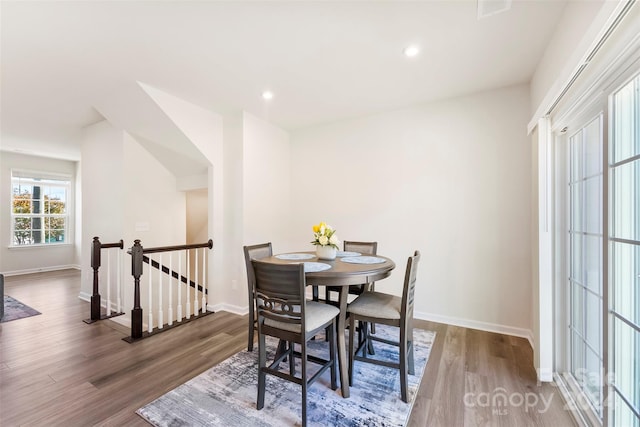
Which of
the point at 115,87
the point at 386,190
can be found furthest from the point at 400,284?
the point at 115,87

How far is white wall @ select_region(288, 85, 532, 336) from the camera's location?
9.48 feet

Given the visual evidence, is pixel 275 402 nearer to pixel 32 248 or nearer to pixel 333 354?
pixel 333 354

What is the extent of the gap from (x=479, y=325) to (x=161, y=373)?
315 centimetres

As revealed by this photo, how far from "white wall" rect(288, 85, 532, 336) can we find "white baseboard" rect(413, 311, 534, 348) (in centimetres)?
1

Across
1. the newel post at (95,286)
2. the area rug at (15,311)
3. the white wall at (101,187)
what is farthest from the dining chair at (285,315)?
the area rug at (15,311)

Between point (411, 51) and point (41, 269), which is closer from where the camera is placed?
point (411, 51)

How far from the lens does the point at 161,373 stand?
7.30 feet

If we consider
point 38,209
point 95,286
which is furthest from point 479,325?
point 38,209

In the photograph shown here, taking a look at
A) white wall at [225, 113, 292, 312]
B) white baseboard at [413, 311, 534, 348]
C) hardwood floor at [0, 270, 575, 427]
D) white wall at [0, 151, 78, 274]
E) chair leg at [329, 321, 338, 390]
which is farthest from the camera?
white wall at [0, 151, 78, 274]

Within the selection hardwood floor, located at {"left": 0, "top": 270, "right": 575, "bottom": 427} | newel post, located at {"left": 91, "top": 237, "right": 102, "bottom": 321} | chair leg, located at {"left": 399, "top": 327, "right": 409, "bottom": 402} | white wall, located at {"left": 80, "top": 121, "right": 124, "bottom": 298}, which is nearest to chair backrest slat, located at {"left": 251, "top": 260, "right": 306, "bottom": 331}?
chair leg, located at {"left": 399, "top": 327, "right": 409, "bottom": 402}

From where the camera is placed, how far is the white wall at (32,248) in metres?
5.80

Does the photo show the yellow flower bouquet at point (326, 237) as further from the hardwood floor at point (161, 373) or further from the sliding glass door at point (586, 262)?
the sliding glass door at point (586, 262)

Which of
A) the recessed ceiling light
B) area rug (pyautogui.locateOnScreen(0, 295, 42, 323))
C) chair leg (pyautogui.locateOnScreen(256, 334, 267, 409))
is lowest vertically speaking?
area rug (pyautogui.locateOnScreen(0, 295, 42, 323))

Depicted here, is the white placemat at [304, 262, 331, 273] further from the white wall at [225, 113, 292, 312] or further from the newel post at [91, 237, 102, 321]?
the newel post at [91, 237, 102, 321]
